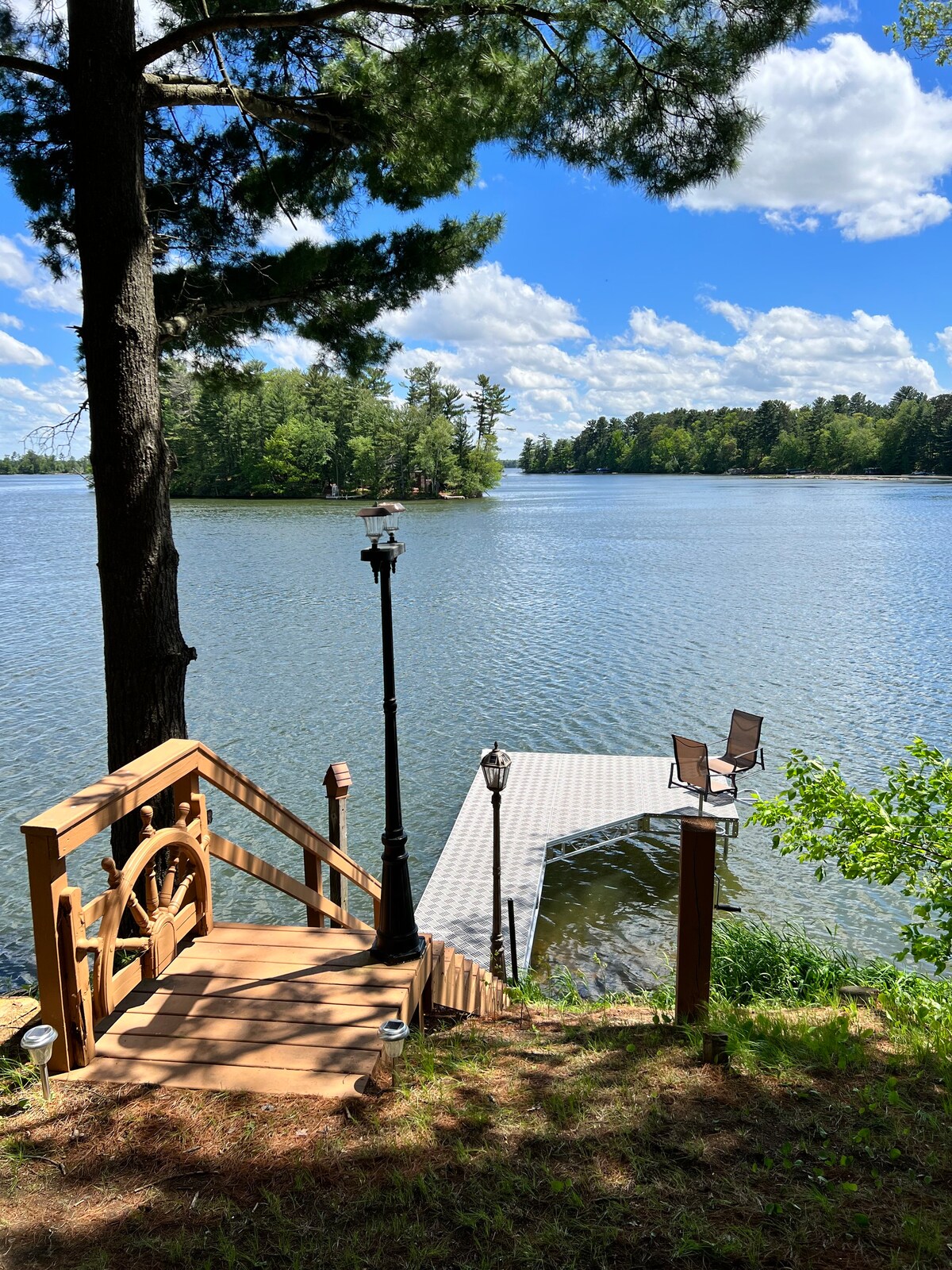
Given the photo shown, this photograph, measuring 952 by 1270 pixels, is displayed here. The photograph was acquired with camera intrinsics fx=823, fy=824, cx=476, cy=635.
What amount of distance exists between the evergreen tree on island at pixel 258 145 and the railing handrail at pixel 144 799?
0.82m

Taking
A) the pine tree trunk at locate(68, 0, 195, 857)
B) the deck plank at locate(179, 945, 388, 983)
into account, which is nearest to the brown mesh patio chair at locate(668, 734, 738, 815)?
the deck plank at locate(179, 945, 388, 983)

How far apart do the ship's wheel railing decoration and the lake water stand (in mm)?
4431

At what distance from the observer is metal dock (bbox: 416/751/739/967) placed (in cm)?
777

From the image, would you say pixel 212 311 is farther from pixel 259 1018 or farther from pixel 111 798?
pixel 259 1018

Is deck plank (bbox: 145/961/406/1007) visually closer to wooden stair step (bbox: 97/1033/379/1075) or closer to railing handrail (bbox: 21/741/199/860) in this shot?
wooden stair step (bbox: 97/1033/379/1075)

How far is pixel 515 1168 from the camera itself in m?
2.54

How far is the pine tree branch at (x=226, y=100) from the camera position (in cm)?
468

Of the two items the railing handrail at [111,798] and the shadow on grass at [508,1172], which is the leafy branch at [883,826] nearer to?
the shadow on grass at [508,1172]

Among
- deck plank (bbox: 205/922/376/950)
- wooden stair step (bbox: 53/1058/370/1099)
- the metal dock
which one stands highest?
wooden stair step (bbox: 53/1058/370/1099)

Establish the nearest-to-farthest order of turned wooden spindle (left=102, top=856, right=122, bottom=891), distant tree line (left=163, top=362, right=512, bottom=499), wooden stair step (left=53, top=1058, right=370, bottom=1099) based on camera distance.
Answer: wooden stair step (left=53, top=1058, right=370, bottom=1099) < turned wooden spindle (left=102, top=856, right=122, bottom=891) < distant tree line (left=163, top=362, right=512, bottom=499)

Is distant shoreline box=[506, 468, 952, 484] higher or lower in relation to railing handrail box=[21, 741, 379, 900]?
higher

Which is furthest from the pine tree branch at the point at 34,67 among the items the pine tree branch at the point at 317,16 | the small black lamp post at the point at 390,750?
the small black lamp post at the point at 390,750

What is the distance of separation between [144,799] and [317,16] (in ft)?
13.4

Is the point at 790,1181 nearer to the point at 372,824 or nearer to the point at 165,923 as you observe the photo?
the point at 165,923
